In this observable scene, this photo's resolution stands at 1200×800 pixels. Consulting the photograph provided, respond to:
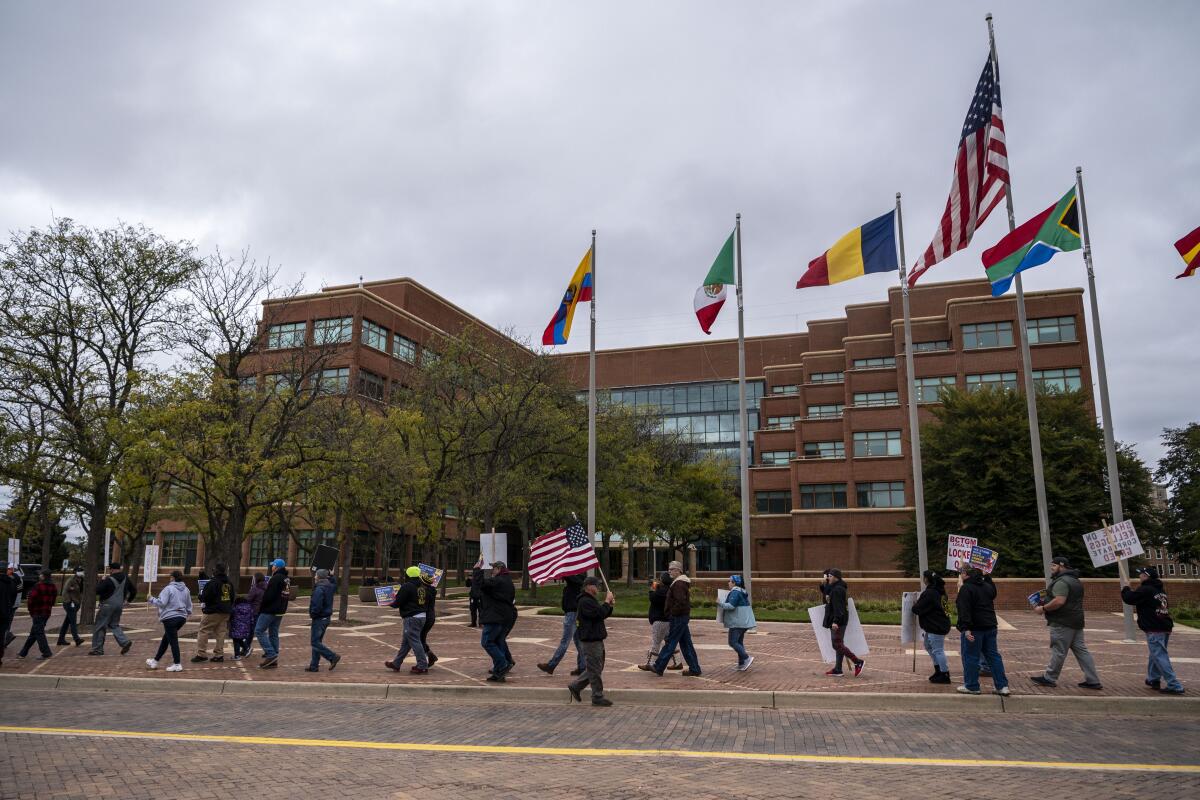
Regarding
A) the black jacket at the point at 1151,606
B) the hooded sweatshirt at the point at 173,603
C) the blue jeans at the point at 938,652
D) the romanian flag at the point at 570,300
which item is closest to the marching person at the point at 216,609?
the hooded sweatshirt at the point at 173,603

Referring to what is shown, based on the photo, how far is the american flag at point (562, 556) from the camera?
1418 centimetres

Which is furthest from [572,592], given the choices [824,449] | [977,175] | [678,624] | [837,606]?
[824,449]

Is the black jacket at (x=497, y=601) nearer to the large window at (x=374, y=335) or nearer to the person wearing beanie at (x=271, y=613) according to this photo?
the person wearing beanie at (x=271, y=613)

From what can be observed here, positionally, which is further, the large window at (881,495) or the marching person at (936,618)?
the large window at (881,495)

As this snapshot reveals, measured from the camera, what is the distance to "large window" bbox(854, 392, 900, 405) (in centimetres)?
5882

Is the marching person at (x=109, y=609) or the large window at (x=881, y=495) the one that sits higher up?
the large window at (x=881, y=495)

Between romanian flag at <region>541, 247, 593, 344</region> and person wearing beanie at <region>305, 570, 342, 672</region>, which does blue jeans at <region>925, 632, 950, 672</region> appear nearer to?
person wearing beanie at <region>305, 570, 342, 672</region>

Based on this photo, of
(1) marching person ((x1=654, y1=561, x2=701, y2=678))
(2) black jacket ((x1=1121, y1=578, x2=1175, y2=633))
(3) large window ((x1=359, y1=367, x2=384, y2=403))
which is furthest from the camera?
(3) large window ((x1=359, y1=367, x2=384, y2=403))

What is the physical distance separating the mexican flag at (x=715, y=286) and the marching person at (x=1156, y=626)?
1208 cm

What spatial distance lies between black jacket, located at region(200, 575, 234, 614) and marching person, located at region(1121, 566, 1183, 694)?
1492 centimetres

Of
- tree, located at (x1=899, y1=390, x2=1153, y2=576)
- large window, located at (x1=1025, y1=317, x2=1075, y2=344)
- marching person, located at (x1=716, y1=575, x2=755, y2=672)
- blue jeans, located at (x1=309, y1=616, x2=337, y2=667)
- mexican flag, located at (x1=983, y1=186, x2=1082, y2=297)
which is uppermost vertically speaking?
large window, located at (x1=1025, y1=317, x2=1075, y2=344)

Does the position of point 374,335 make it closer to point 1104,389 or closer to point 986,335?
point 986,335

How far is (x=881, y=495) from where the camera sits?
56.4 metres

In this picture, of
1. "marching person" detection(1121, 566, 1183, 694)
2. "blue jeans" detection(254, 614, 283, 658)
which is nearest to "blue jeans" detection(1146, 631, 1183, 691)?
"marching person" detection(1121, 566, 1183, 694)
